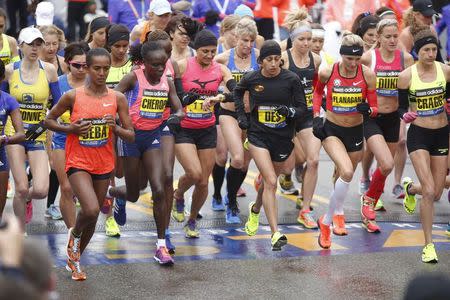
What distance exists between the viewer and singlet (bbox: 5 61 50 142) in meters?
10.2

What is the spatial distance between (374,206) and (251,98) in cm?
206

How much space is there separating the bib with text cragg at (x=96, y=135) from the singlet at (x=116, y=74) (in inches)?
70.2

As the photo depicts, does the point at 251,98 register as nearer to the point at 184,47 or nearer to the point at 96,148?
the point at 184,47

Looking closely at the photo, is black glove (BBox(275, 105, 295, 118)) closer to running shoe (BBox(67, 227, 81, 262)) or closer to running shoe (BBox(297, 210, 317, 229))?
running shoe (BBox(297, 210, 317, 229))

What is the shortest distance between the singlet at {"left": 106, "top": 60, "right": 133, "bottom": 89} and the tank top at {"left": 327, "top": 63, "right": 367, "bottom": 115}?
6.47 ft

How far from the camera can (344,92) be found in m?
10.7

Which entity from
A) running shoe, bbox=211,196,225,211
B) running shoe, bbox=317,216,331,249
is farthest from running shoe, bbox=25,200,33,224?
running shoe, bbox=317,216,331,249

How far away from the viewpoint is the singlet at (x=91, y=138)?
892 cm

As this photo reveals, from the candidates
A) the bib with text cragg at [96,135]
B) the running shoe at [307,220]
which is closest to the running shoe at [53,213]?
the running shoe at [307,220]

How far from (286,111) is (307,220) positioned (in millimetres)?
1787

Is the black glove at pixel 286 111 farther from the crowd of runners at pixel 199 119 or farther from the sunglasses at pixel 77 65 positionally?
the sunglasses at pixel 77 65

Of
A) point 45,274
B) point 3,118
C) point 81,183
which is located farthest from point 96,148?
point 45,274

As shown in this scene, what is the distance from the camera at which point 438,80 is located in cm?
1037

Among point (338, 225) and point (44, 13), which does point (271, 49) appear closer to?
point (338, 225)
